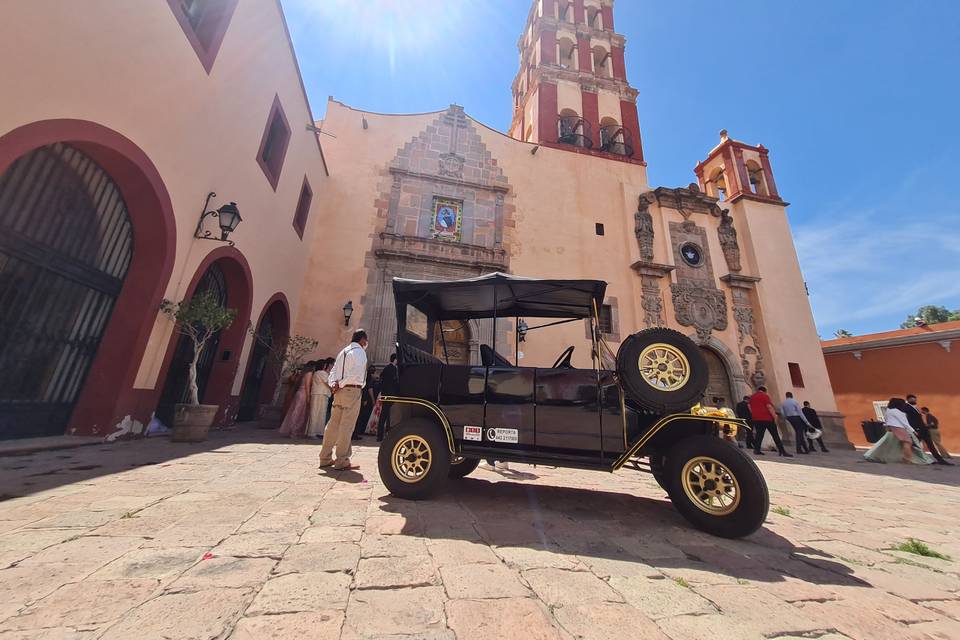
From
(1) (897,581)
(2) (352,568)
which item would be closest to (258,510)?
(2) (352,568)

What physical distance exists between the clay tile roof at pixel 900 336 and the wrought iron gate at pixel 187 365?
2439 centimetres

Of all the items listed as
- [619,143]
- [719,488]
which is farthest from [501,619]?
[619,143]

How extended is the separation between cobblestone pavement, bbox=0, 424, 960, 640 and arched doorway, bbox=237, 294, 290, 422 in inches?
232

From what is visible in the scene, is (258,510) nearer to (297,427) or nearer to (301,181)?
(297,427)

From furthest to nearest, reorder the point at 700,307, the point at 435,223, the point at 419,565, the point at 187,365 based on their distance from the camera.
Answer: the point at 700,307
the point at 435,223
the point at 187,365
the point at 419,565

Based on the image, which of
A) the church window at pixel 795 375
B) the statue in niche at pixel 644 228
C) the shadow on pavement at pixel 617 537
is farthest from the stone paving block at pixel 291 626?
the church window at pixel 795 375

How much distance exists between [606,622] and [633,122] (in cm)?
1941

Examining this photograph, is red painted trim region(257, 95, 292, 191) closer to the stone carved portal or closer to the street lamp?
the street lamp

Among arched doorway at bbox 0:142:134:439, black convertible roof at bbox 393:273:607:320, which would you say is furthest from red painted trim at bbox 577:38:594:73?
arched doorway at bbox 0:142:134:439

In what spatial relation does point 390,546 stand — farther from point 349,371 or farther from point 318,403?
point 318,403

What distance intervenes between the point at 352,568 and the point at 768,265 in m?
18.0

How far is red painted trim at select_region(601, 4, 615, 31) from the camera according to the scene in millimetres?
18719

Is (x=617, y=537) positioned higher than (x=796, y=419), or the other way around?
(x=796, y=419)

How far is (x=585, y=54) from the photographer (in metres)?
17.4
